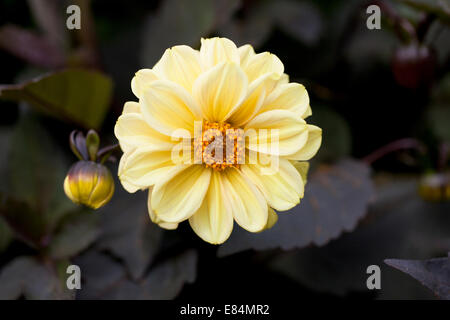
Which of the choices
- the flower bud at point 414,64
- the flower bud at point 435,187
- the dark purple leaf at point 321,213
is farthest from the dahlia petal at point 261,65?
the flower bud at point 435,187

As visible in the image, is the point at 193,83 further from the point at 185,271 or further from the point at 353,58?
the point at 353,58

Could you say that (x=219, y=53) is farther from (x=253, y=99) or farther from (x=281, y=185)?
(x=281, y=185)

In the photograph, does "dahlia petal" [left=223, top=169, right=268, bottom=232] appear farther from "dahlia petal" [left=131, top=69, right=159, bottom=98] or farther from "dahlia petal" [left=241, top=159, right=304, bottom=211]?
"dahlia petal" [left=131, top=69, right=159, bottom=98]

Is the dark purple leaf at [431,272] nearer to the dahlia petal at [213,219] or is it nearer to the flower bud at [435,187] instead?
the dahlia petal at [213,219]

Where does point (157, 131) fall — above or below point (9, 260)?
above

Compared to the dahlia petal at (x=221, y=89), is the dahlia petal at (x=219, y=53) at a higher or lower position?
higher
